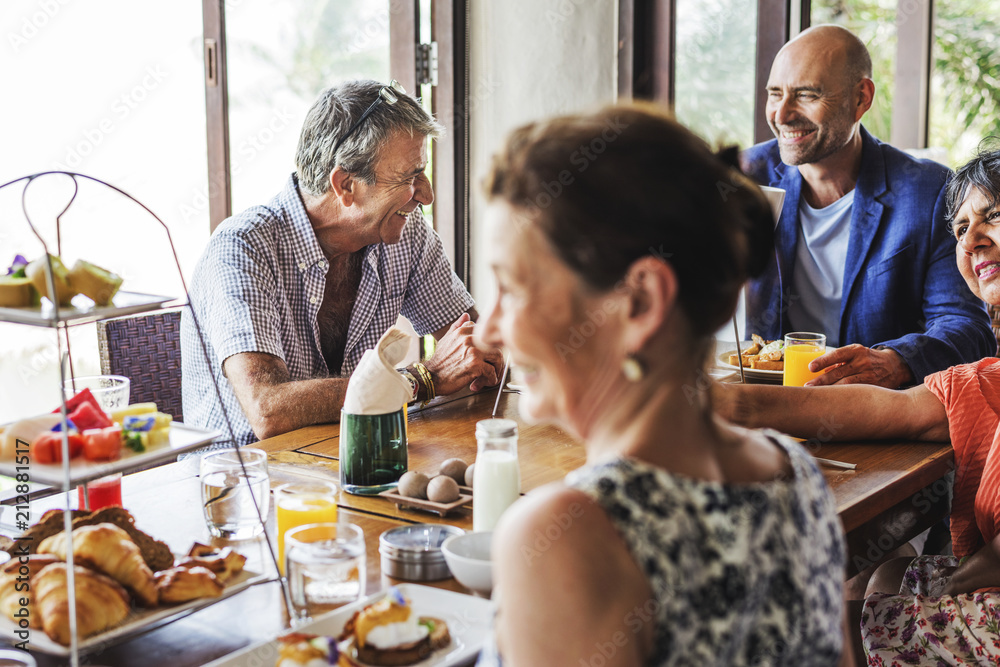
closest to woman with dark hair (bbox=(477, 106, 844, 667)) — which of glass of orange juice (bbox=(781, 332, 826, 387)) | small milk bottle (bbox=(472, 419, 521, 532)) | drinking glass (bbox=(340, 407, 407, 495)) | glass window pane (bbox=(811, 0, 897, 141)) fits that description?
small milk bottle (bbox=(472, 419, 521, 532))

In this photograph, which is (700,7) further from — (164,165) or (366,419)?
(366,419)

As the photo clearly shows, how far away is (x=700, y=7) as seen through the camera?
13.6 feet

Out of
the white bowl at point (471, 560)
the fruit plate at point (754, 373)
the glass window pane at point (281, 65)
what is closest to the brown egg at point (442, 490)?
the white bowl at point (471, 560)

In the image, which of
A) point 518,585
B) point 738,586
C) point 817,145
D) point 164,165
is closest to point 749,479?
point 738,586

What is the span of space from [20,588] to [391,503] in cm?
60

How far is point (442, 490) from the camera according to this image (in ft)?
4.92

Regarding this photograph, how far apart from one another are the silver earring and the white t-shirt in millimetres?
2431

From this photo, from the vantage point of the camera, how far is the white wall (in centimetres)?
395

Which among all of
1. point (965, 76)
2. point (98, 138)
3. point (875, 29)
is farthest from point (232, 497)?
point (875, 29)

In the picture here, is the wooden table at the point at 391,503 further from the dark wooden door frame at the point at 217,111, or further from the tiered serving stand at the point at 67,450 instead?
the dark wooden door frame at the point at 217,111

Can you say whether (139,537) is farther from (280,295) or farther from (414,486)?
(280,295)

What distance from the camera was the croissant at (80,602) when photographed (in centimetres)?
101

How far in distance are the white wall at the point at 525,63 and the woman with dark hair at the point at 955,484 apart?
221 cm

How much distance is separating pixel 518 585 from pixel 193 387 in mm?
1923
